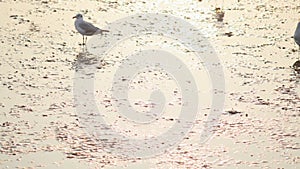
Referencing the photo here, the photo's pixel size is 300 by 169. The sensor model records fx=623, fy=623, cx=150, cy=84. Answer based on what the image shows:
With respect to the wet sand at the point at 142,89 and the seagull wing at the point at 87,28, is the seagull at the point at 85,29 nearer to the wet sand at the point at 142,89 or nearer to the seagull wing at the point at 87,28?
the seagull wing at the point at 87,28

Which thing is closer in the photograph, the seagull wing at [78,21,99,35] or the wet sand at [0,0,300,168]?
the wet sand at [0,0,300,168]

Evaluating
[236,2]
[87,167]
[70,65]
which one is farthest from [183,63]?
[236,2]

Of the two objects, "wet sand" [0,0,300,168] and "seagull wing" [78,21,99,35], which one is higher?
"seagull wing" [78,21,99,35]

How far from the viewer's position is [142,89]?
479 centimetres

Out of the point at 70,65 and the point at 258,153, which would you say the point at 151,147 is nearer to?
the point at 258,153

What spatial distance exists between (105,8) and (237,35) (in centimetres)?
173

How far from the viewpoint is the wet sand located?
3.72 metres

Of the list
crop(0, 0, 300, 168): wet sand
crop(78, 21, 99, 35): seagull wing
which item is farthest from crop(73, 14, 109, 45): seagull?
crop(0, 0, 300, 168): wet sand

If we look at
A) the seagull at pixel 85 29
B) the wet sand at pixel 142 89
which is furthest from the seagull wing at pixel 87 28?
the wet sand at pixel 142 89

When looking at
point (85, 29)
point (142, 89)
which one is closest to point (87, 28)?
point (85, 29)

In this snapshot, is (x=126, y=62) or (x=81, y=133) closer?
(x=81, y=133)

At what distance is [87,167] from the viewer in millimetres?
3533

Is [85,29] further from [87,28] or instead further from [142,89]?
[142,89]

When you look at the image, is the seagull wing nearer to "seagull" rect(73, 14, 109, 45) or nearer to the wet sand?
"seagull" rect(73, 14, 109, 45)
